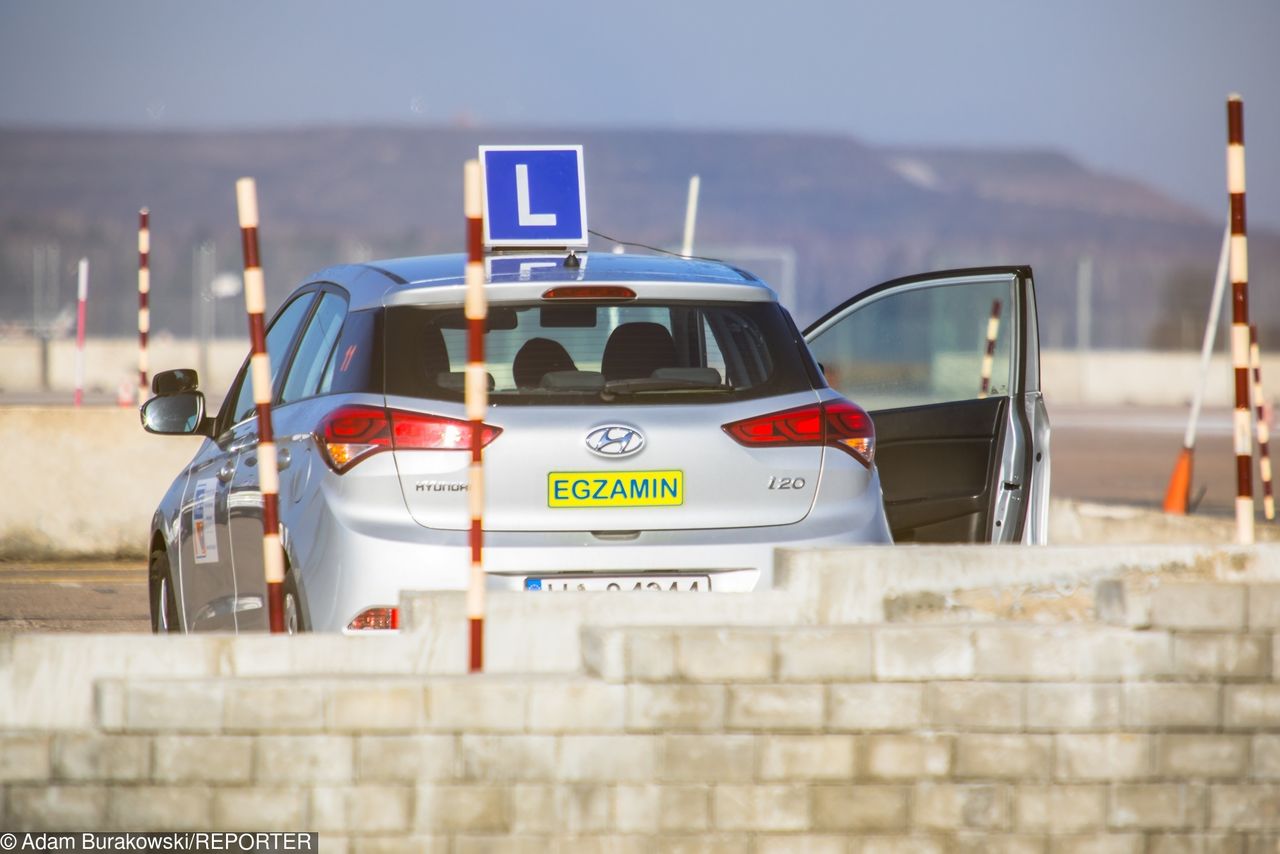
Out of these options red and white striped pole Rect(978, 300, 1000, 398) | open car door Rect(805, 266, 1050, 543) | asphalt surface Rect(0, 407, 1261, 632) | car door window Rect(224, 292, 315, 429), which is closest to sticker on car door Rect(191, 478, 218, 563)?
car door window Rect(224, 292, 315, 429)

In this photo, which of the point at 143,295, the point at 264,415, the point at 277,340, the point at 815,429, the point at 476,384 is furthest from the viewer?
the point at 143,295

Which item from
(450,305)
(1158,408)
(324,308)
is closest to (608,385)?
(450,305)

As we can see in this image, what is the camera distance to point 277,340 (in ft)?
28.8

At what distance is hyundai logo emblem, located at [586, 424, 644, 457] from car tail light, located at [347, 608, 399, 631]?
0.74 m

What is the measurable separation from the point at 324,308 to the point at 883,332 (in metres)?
3.24

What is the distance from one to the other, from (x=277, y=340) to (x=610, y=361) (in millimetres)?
2540

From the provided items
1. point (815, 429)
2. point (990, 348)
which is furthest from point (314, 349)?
point (990, 348)

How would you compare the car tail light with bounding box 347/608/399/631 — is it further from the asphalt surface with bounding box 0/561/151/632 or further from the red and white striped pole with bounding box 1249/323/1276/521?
the red and white striped pole with bounding box 1249/323/1276/521

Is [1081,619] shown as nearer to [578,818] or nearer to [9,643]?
[578,818]

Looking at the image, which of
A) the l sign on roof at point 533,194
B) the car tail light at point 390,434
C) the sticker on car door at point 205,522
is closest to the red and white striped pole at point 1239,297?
the car tail light at point 390,434

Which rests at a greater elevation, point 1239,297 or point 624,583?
point 1239,297

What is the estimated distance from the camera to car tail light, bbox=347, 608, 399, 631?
588 centimetres

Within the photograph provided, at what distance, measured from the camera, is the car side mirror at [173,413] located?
24.7 ft

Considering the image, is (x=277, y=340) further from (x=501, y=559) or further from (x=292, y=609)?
(x=501, y=559)
